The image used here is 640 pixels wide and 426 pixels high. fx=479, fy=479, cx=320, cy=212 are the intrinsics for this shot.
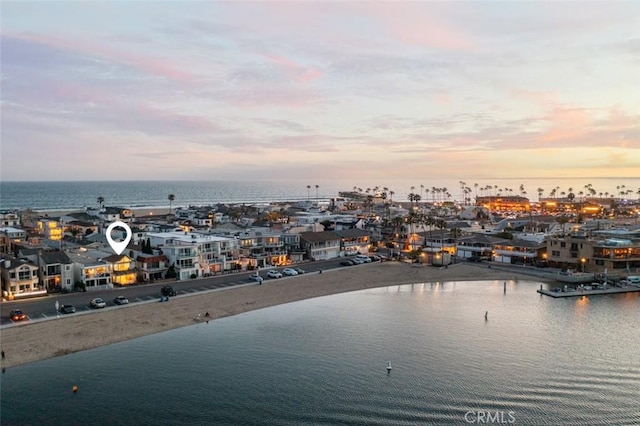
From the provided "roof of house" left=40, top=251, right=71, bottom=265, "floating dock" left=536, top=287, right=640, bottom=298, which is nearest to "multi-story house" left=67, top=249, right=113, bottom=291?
"roof of house" left=40, top=251, right=71, bottom=265

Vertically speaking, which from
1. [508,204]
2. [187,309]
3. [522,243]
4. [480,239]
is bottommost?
[187,309]

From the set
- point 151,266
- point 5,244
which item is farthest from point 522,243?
point 5,244

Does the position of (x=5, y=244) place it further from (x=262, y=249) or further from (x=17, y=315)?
(x=262, y=249)

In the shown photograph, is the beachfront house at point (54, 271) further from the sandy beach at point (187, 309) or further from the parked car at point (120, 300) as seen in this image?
the sandy beach at point (187, 309)

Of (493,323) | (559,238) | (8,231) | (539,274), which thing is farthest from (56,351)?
(559,238)

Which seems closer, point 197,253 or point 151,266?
point 151,266

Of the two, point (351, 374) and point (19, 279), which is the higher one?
point (19, 279)

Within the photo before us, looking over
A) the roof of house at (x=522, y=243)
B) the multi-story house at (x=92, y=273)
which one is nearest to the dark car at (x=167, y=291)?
the multi-story house at (x=92, y=273)
